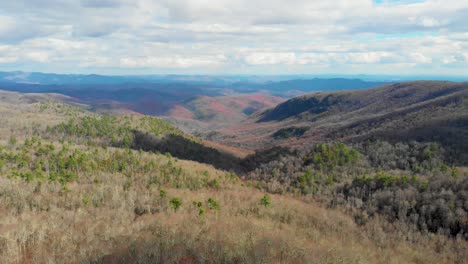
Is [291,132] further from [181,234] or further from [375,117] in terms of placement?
[181,234]

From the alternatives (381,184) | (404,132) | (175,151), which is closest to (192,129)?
(175,151)

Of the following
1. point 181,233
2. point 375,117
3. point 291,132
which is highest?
point 375,117

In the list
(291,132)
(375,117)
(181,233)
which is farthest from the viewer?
(291,132)

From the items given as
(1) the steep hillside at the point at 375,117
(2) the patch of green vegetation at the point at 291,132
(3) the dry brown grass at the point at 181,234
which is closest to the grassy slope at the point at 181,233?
(3) the dry brown grass at the point at 181,234

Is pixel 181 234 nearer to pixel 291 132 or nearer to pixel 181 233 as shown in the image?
pixel 181 233

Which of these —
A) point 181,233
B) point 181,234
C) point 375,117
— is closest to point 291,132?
point 375,117

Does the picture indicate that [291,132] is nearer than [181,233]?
No

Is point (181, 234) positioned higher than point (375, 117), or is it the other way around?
point (375, 117)

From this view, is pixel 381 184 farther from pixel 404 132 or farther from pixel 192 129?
pixel 192 129

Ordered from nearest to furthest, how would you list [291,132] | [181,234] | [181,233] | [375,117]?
[181,234] < [181,233] < [375,117] < [291,132]
